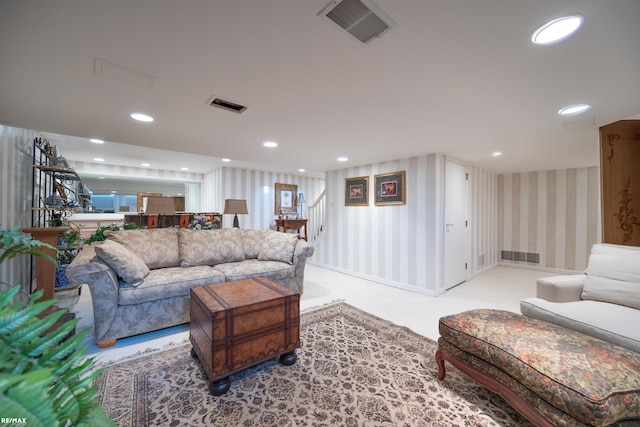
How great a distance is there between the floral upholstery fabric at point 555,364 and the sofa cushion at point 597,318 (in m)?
0.22

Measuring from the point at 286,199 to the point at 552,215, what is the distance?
6173 millimetres

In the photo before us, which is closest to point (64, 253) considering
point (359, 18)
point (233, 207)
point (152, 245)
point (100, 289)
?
point (152, 245)

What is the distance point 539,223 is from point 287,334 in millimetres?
5936

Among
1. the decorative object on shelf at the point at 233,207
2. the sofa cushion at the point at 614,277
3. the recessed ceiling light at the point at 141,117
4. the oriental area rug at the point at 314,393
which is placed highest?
the recessed ceiling light at the point at 141,117

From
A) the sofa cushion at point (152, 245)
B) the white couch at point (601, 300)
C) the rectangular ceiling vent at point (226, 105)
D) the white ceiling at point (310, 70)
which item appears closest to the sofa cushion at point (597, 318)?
the white couch at point (601, 300)

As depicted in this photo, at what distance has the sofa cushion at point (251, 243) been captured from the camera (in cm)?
354

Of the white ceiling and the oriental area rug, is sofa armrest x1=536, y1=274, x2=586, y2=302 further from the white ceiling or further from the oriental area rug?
the white ceiling

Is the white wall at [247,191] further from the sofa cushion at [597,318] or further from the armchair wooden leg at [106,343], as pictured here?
the sofa cushion at [597,318]

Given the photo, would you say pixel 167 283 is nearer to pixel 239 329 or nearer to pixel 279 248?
pixel 239 329

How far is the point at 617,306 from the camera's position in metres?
1.83

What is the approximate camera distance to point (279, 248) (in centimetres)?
342

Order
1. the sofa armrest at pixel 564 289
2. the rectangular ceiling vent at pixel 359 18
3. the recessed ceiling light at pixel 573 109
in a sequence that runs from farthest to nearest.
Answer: the sofa armrest at pixel 564 289 < the recessed ceiling light at pixel 573 109 < the rectangular ceiling vent at pixel 359 18

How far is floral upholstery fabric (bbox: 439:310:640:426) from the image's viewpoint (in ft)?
3.46

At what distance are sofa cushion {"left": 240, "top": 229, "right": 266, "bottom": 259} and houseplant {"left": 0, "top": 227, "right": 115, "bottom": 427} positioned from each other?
124 inches
